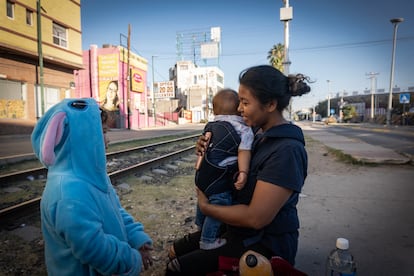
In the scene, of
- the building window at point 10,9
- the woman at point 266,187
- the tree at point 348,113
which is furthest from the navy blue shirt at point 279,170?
the tree at point 348,113

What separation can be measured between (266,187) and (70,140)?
102cm

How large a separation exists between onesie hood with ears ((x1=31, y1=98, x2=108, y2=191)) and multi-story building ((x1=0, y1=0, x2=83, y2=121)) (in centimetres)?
1676

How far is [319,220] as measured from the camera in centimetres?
393

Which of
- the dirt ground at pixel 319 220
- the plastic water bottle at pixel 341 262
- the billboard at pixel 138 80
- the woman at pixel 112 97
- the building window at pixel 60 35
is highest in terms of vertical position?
the building window at pixel 60 35

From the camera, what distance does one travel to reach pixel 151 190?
226 inches

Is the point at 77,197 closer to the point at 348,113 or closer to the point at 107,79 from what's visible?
the point at 107,79

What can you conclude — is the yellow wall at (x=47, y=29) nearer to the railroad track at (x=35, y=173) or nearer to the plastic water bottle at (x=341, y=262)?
the railroad track at (x=35, y=173)

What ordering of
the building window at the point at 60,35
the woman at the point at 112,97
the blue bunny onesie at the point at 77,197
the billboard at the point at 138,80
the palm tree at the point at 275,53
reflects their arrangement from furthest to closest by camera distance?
1. the palm tree at the point at 275,53
2. the billboard at the point at 138,80
3. the woman at the point at 112,97
4. the building window at the point at 60,35
5. the blue bunny onesie at the point at 77,197

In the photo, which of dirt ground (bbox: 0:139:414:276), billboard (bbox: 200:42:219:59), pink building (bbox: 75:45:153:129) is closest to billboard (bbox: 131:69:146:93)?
pink building (bbox: 75:45:153:129)

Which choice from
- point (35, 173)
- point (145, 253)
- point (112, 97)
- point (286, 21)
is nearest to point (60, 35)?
point (112, 97)

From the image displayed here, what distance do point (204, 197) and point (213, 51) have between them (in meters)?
60.2

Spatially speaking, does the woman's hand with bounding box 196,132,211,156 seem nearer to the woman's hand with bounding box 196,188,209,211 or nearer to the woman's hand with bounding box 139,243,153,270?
the woman's hand with bounding box 196,188,209,211

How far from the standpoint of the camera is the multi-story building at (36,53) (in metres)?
15.8

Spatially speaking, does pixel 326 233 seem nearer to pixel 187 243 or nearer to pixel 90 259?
pixel 187 243
